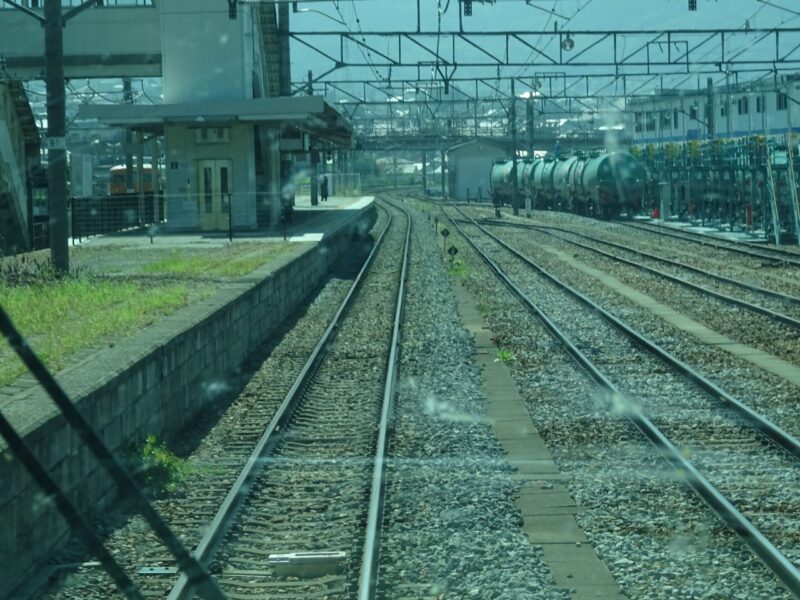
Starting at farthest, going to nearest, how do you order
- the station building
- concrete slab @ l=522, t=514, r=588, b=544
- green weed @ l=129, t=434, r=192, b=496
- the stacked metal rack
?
the stacked metal rack
the station building
green weed @ l=129, t=434, r=192, b=496
concrete slab @ l=522, t=514, r=588, b=544

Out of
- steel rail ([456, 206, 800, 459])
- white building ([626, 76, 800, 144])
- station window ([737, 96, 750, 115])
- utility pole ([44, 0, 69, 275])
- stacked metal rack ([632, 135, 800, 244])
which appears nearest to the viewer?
steel rail ([456, 206, 800, 459])

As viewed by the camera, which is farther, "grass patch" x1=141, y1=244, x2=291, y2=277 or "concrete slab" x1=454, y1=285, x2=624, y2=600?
"grass patch" x1=141, y1=244, x2=291, y2=277

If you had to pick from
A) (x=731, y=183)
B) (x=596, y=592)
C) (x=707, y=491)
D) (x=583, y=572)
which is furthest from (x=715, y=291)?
(x=731, y=183)

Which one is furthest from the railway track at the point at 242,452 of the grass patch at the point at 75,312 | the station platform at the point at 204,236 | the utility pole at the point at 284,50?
the utility pole at the point at 284,50

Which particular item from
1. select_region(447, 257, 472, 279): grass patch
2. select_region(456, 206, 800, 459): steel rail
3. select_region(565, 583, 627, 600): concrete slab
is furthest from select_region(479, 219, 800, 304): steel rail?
select_region(565, 583, 627, 600): concrete slab

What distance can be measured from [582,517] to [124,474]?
189 inches

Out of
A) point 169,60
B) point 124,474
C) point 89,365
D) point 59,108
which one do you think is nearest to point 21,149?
point 169,60

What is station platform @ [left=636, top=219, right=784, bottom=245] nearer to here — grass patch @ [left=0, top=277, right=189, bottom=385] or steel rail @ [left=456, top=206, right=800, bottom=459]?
steel rail @ [left=456, top=206, right=800, bottom=459]

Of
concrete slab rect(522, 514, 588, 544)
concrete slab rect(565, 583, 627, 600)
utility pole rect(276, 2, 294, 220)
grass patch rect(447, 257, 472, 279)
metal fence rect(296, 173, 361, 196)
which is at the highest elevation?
utility pole rect(276, 2, 294, 220)

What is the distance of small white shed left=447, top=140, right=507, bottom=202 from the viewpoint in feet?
315

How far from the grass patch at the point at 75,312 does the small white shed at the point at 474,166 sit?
258 feet

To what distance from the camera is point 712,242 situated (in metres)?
37.2

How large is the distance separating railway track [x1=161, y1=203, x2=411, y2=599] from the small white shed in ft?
267

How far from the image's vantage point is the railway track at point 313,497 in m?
6.70
